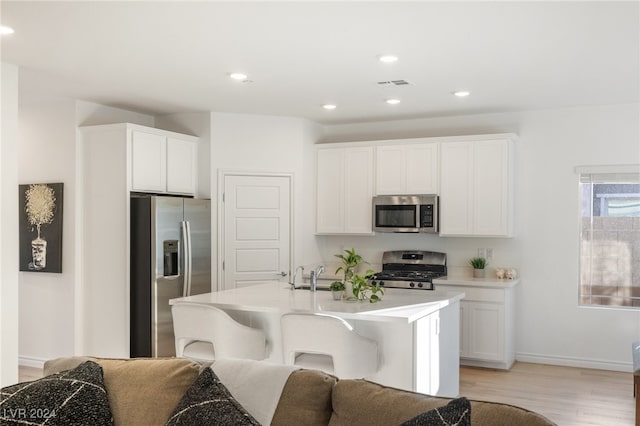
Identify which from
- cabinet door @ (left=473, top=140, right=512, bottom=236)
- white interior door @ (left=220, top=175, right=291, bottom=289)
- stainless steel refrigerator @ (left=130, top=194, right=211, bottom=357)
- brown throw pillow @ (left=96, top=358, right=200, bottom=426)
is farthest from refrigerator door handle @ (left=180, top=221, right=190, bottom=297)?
brown throw pillow @ (left=96, top=358, right=200, bottom=426)

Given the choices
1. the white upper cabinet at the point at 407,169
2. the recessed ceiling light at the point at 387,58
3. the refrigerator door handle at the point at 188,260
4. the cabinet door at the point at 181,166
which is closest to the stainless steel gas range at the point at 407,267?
the white upper cabinet at the point at 407,169

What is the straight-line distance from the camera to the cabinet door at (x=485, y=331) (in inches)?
230

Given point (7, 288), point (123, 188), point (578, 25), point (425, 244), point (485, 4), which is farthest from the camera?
point (425, 244)

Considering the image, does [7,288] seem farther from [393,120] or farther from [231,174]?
[393,120]

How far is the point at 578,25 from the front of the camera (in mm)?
3529

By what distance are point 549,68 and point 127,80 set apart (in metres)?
3.24

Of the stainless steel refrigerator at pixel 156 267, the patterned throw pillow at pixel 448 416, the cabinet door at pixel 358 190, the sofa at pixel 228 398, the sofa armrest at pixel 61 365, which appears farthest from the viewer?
the cabinet door at pixel 358 190

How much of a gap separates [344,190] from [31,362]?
11.8 feet

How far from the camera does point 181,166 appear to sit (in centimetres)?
626

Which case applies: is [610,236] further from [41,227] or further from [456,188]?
[41,227]

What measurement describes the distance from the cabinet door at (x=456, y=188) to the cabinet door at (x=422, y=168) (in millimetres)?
77

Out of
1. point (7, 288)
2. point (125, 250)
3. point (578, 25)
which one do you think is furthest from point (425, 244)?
point (7, 288)

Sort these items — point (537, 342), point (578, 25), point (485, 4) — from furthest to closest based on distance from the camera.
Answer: point (537, 342), point (578, 25), point (485, 4)

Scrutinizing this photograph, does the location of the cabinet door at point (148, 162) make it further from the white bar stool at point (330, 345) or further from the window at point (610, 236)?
the window at point (610, 236)
